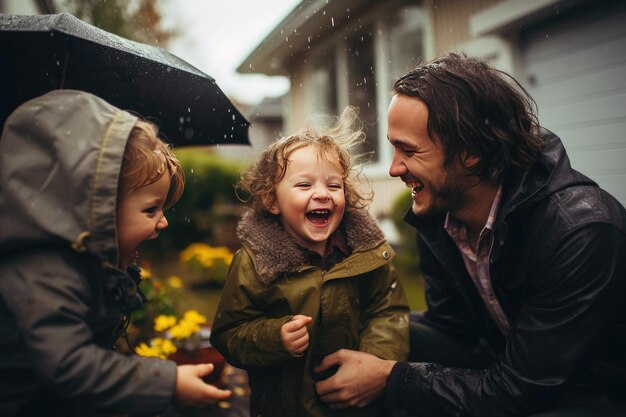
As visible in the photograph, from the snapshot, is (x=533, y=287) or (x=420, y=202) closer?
(x=533, y=287)

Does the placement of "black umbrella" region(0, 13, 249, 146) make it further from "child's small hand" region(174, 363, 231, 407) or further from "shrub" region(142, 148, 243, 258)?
"shrub" region(142, 148, 243, 258)

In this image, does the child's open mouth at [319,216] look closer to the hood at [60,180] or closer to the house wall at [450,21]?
the hood at [60,180]

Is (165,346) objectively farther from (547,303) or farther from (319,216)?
(547,303)

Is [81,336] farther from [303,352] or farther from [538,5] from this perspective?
[538,5]

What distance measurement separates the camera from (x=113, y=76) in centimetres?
251

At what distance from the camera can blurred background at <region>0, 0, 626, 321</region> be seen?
481cm

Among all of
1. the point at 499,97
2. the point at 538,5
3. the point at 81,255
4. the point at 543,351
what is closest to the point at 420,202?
the point at 499,97

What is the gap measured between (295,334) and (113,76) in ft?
4.96

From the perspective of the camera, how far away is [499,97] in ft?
7.72

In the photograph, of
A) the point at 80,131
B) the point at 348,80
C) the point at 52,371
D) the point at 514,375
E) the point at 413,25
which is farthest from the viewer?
the point at 348,80

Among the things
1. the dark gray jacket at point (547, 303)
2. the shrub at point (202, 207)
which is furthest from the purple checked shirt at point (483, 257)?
the shrub at point (202, 207)

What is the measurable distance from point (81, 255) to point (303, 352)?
3.52 feet

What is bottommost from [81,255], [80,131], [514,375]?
[514,375]

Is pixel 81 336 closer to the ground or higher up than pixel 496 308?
higher up
